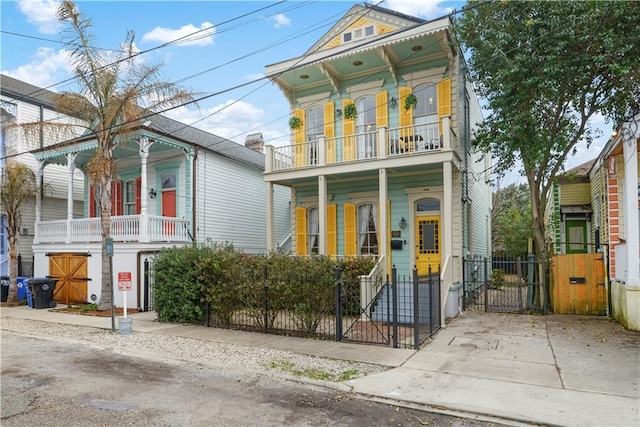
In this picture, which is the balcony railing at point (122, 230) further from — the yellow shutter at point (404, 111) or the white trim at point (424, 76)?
the white trim at point (424, 76)

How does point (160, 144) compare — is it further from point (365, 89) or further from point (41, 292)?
point (365, 89)

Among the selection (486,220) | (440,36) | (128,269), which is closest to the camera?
(440,36)

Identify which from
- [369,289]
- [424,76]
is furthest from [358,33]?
[369,289]

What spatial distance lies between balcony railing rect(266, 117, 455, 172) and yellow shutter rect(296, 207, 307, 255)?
1.80m

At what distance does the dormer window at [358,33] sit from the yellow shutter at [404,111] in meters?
2.15

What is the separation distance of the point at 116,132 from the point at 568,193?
16.1 meters

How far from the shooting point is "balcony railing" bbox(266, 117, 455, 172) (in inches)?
464

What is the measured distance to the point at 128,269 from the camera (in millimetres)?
12969

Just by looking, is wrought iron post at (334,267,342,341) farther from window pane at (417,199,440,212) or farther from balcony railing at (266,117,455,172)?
window pane at (417,199,440,212)

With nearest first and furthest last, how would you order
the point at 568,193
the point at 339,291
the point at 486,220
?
the point at 339,291 → the point at 568,193 → the point at 486,220

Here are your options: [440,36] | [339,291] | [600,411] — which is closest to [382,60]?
[440,36]

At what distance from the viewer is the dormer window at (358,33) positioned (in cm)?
1341

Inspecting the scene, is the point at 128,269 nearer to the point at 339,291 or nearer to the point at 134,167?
the point at 134,167

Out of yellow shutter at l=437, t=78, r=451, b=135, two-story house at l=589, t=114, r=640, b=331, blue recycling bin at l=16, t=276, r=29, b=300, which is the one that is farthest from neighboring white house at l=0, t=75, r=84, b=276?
two-story house at l=589, t=114, r=640, b=331
